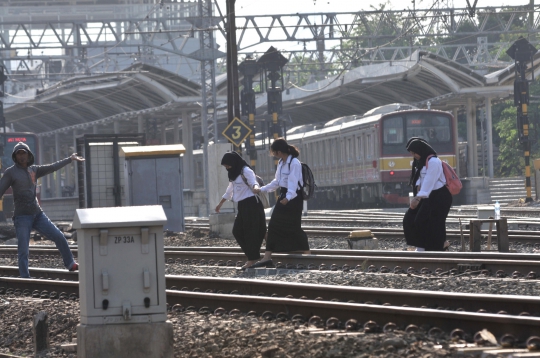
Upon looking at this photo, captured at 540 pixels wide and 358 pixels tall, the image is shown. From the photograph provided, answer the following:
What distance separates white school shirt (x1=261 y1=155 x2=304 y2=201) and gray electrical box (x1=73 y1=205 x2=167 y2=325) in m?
4.84

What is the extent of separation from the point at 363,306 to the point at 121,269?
1.72 metres

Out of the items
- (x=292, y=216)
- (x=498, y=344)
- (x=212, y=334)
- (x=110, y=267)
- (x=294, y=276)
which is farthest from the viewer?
(x=292, y=216)

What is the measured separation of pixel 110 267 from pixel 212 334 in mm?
1044

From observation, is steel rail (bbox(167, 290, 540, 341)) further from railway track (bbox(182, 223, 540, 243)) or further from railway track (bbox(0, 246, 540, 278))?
railway track (bbox(182, 223, 540, 243))

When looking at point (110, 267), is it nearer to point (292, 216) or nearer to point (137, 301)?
point (137, 301)

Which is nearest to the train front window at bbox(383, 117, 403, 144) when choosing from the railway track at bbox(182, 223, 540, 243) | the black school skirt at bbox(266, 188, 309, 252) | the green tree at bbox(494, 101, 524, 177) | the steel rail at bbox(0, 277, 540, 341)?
the railway track at bbox(182, 223, 540, 243)

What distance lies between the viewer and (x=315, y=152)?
3566 centimetres

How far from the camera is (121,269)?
616 cm

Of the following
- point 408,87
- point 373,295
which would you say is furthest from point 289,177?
point 408,87

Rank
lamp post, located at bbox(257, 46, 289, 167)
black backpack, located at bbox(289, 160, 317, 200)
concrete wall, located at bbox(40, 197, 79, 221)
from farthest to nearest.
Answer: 1. concrete wall, located at bbox(40, 197, 79, 221)
2. lamp post, located at bbox(257, 46, 289, 167)
3. black backpack, located at bbox(289, 160, 317, 200)

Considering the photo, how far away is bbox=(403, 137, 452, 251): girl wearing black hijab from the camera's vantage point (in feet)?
35.2

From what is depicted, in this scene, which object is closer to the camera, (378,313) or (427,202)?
(378,313)

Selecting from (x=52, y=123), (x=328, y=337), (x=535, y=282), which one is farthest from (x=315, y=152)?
(x=328, y=337)

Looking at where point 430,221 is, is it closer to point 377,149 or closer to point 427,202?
point 427,202
